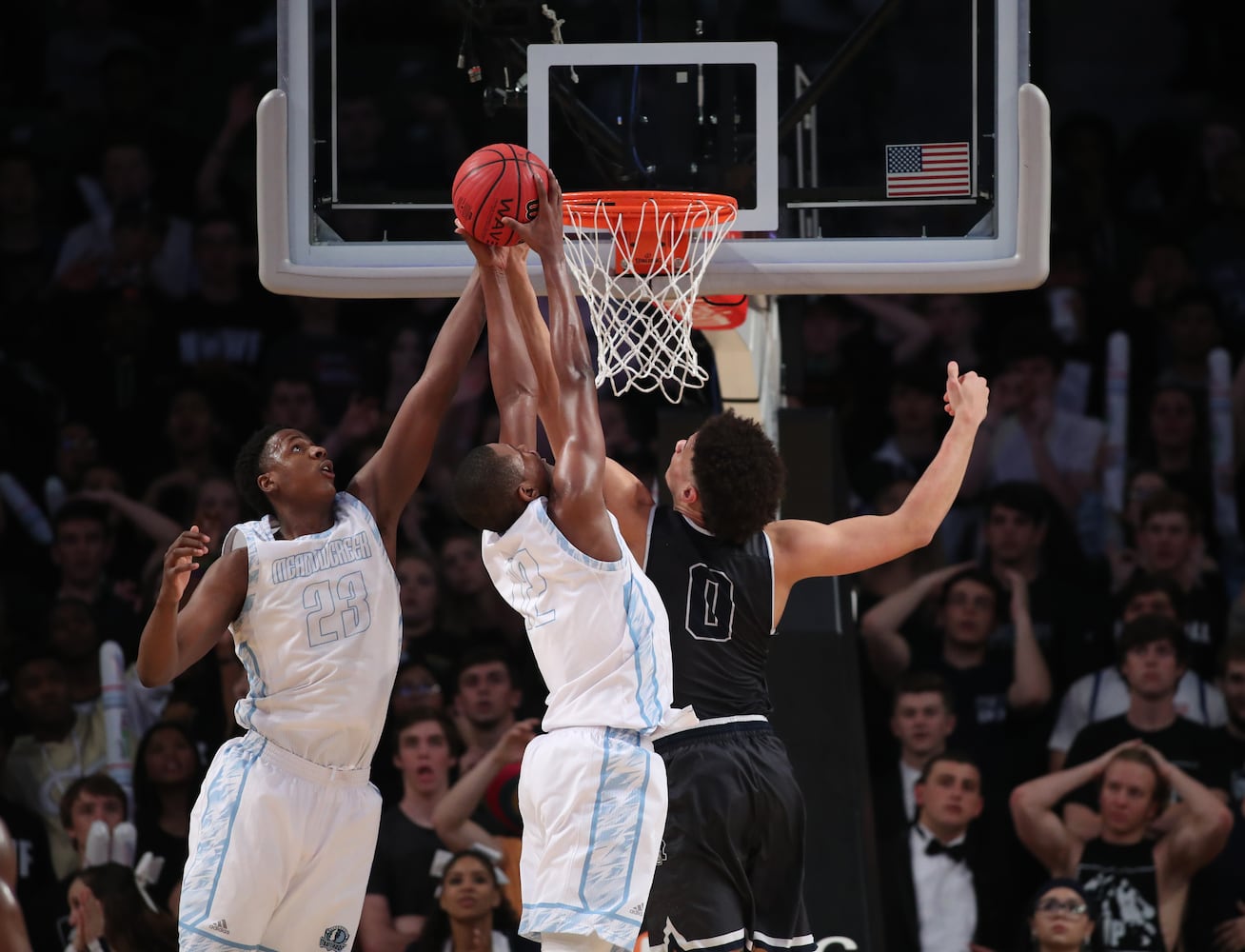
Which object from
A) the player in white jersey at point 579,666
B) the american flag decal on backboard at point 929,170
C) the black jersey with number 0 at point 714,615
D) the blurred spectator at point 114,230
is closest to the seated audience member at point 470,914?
the black jersey with number 0 at point 714,615

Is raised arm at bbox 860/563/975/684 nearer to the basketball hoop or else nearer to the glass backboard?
the glass backboard

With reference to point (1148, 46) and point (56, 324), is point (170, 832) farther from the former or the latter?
point (1148, 46)

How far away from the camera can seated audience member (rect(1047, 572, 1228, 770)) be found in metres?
7.03

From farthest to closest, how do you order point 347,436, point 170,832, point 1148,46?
point 1148,46 → point 347,436 → point 170,832

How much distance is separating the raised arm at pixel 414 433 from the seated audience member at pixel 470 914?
7.89ft

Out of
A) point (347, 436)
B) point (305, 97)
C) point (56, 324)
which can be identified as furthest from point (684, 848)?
point (56, 324)

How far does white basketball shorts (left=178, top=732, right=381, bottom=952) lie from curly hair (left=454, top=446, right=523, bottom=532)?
0.72m

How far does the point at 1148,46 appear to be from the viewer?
33.4 ft

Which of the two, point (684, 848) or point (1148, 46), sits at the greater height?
point (1148, 46)

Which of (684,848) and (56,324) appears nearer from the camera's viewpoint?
(684,848)

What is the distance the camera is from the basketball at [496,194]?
439 centimetres

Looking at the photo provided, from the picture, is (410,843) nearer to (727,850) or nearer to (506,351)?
(727,850)

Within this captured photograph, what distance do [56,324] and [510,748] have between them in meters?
3.60

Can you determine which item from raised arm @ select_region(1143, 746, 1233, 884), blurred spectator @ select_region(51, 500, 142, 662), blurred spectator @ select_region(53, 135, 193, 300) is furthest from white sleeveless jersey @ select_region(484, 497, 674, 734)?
blurred spectator @ select_region(53, 135, 193, 300)
